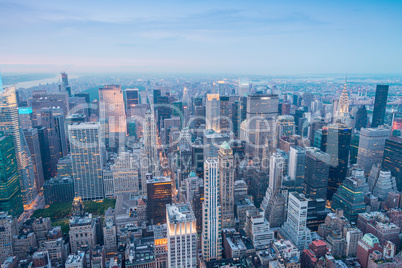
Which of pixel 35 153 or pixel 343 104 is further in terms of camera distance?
pixel 343 104

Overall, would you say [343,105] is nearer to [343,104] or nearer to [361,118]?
[343,104]

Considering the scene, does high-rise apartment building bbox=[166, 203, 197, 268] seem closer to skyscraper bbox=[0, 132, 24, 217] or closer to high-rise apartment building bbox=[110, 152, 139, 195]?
high-rise apartment building bbox=[110, 152, 139, 195]

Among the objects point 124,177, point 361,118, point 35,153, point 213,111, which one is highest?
point 213,111

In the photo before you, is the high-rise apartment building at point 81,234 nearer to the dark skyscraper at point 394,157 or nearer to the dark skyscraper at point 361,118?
the dark skyscraper at point 394,157

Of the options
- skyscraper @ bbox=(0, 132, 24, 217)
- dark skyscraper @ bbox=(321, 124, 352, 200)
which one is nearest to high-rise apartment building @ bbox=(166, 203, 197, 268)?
skyscraper @ bbox=(0, 132, 24, 217)

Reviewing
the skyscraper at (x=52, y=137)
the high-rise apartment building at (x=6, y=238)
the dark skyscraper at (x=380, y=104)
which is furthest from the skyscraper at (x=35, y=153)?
the dark skyscraper at (x=380, y=104)

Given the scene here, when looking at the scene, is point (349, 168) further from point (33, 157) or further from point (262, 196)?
point (33, 157)

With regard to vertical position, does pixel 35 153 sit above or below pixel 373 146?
below

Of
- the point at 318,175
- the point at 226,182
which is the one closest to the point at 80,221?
the point at 226,182
